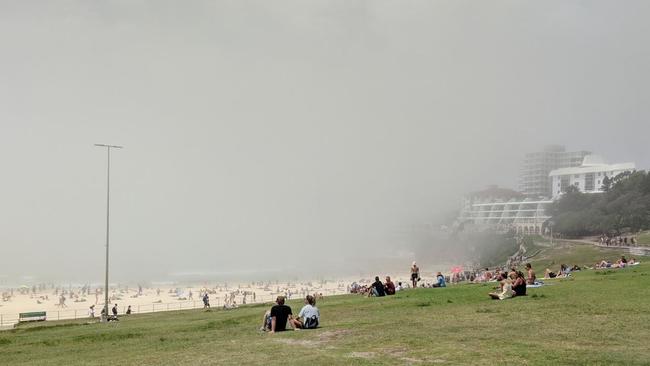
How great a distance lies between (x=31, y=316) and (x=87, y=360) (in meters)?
34.1

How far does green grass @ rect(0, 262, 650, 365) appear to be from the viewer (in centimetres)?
1386

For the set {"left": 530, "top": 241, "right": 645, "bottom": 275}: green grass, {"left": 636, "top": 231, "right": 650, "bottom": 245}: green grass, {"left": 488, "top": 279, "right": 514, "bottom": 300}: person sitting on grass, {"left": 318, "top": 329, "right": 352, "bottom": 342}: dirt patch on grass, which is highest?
{"left": 488, "top": 279, "right": 514, "bottom": 300}: person sitting on grass

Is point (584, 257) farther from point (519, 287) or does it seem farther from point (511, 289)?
point (511, 289)

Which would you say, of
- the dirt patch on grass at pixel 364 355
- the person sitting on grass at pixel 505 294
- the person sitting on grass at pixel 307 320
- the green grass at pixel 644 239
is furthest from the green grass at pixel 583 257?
the dirt patch on grass at pixel 364 355

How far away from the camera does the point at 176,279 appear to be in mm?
150125

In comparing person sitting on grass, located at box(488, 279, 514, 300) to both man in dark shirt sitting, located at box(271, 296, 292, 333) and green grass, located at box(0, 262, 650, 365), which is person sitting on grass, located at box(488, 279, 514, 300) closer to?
green grass, located at box(0, 262, 650, 365)

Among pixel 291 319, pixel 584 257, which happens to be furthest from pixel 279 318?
pixel 584 257

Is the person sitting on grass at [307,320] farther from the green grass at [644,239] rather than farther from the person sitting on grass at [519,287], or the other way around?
the green grass at [644,239]

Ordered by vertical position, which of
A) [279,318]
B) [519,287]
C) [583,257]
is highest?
[519,287]

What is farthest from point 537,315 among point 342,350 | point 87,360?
point 87,360

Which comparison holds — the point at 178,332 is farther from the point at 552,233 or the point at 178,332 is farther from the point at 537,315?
the point at 552,233

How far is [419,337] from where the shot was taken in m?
16.9

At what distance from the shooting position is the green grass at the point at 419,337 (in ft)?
45.5

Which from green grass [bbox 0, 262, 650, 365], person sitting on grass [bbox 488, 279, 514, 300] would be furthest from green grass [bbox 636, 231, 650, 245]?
person sitting on grass [bbox 488, 279, 514, 300]
